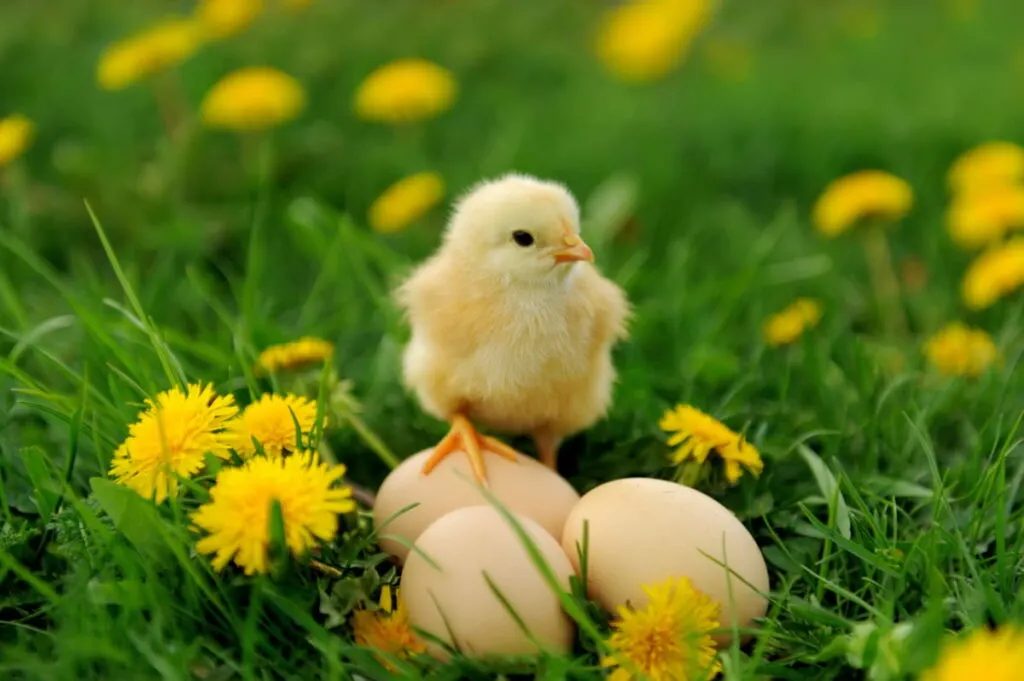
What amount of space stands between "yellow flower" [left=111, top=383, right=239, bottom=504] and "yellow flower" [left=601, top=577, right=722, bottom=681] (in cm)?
58

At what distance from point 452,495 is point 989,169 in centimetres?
190

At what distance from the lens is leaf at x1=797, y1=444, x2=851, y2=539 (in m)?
1.52

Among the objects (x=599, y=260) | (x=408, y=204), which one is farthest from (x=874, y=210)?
(x=408, y=204)

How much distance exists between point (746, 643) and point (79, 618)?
2.90 feet

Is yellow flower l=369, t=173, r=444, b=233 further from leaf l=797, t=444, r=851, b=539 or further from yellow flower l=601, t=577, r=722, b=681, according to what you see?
yellow flower l=601, t=577, r=722, b=681

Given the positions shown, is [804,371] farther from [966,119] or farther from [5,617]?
[966,119]

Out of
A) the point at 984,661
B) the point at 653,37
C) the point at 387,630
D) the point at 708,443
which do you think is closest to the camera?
the point at 984,661

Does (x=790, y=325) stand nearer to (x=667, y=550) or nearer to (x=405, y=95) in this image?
(x=667, y=550)

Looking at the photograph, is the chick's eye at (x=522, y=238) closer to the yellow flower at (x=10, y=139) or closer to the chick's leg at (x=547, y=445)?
the chick's leg at (x=547, y=445)

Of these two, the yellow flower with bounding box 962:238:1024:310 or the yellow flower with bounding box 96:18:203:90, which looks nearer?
the yellow flower with bounding box 962:238:1024:310

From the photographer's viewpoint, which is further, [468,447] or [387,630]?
[468,447]

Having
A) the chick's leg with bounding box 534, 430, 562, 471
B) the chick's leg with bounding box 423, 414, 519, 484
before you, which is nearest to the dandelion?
the chick's leg with bounding box 534, 430, 562, 471

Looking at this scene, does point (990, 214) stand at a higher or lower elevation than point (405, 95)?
lower

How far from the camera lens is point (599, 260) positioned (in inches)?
102
